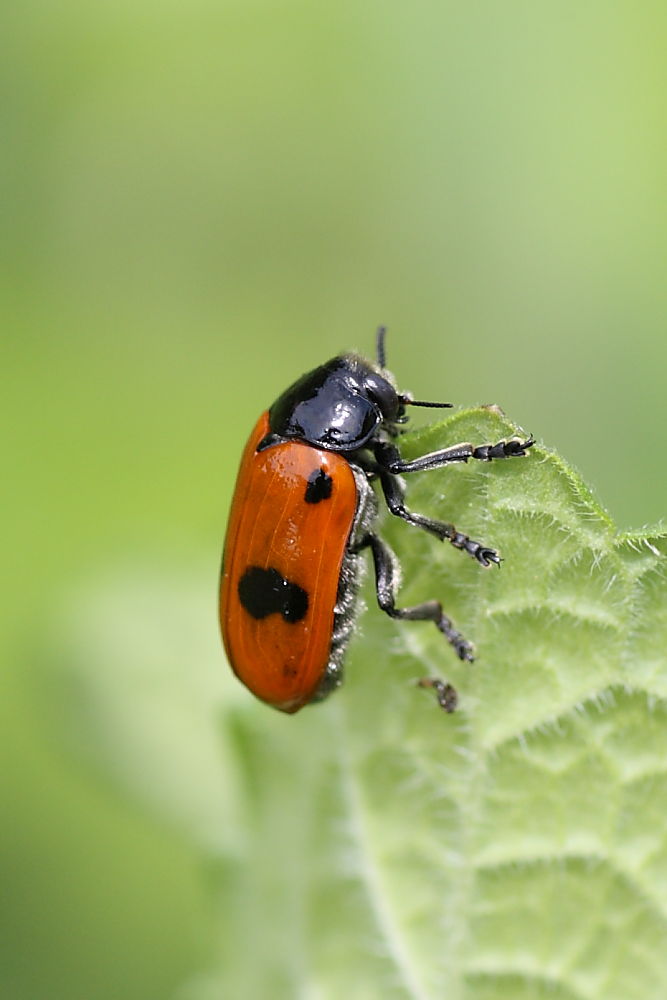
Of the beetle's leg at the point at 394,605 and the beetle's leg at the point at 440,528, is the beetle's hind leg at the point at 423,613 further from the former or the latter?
the beetle's leg at the point at 440,528

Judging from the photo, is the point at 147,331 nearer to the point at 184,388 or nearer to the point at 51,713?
the point at 184,388

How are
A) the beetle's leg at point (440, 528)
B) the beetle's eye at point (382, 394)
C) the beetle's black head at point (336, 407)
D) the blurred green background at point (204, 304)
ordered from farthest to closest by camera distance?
the blurred green background at point (204, 304) < the beetle's eye at point (382, 394) < the beetle's black head at point (336, 407) < the beetle's leg at point (440, 528)

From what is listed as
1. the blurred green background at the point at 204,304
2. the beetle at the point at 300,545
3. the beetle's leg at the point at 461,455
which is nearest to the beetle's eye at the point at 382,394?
the beetle at the point at 300,545

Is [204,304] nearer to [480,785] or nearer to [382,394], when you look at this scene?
[382,394]

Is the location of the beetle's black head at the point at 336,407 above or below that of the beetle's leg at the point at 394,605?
above

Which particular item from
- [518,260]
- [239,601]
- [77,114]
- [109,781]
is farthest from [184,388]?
[239,601]

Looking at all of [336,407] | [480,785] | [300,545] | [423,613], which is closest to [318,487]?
[300,545]

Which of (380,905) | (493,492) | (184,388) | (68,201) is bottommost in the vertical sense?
(380,905)
